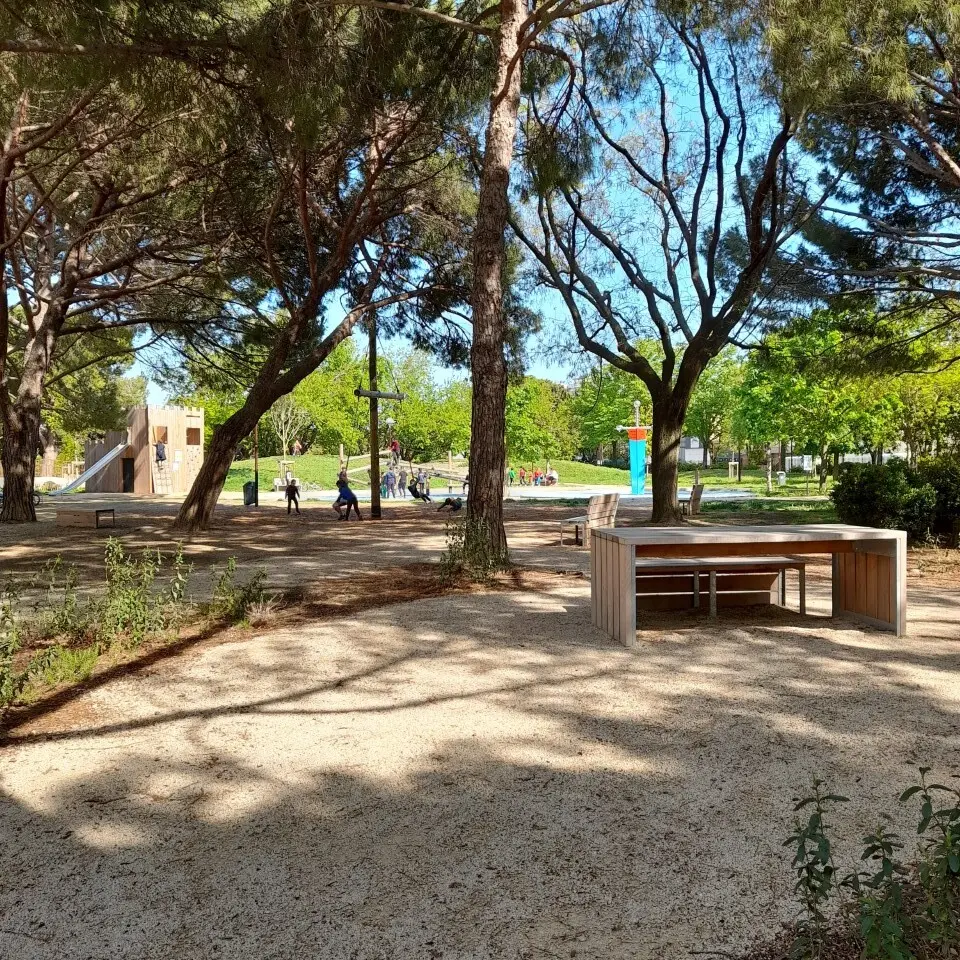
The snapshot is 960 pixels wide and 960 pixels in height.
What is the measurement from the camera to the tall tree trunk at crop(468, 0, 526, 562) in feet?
28.2

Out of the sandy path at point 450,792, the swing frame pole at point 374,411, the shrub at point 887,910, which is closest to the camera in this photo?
the shrub at point 887,910

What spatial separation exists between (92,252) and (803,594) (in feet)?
48.8

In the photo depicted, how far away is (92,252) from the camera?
653 inches

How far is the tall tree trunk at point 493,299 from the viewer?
8.59 m

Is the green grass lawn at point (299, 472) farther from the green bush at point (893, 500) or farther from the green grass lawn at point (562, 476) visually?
the green bush at point (893, 500)

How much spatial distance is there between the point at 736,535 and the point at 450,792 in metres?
2.79

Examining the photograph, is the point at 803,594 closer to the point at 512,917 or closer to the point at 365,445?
the point at 512,917

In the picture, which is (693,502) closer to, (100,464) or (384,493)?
(384,493)

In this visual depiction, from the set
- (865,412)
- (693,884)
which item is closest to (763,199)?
(693,884)

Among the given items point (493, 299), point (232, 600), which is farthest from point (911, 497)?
point (232, 600)

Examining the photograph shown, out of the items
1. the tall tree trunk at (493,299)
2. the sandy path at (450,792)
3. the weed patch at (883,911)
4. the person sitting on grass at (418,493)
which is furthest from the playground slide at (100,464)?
the weed patch at (883,911)

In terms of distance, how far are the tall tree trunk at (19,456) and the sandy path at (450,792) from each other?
476 inches

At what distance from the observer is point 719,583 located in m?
6.80

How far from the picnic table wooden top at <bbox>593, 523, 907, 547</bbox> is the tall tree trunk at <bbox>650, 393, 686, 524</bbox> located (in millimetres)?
9359
